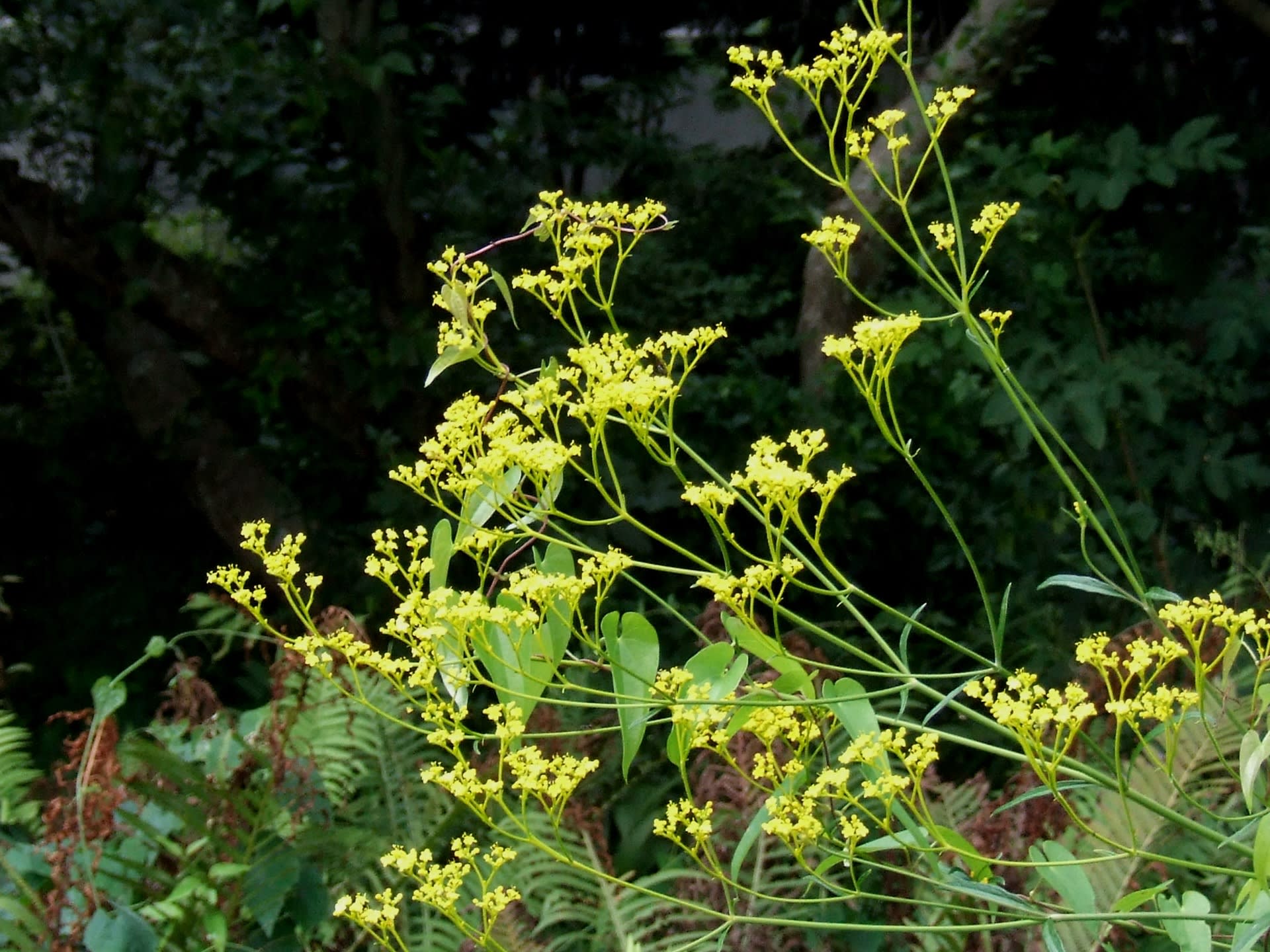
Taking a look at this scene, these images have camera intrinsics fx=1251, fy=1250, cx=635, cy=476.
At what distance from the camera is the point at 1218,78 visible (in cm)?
281

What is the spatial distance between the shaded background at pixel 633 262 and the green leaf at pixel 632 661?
1490 mm

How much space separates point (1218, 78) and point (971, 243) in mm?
776

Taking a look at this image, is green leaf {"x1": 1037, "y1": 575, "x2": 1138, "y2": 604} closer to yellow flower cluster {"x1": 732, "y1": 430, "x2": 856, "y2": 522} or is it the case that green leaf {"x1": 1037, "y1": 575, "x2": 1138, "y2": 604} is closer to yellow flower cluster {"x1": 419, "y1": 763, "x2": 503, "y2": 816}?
yellow flower cluster {"x1": 732, "y1": 430, "x2": 856, "y2": 522}

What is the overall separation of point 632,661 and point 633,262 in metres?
2.12

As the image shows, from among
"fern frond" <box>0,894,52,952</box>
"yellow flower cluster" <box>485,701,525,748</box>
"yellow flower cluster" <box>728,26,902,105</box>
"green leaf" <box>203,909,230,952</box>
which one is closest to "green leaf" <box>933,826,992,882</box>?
"yellow flower cluster" <box>485,701,525,748</box>

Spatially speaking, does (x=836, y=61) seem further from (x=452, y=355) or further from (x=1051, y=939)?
(x=1051, y=939)

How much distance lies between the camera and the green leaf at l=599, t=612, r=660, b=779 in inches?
27.0

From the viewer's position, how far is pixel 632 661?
0.69 meters

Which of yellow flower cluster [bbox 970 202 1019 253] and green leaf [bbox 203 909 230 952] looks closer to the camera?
yellow flower cluster [bbox 970 202 1019 253]

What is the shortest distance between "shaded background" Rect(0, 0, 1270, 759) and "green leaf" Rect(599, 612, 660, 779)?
1.49 metres

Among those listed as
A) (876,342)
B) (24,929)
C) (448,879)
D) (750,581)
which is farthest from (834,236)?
(24,929)

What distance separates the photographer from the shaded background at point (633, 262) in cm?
235

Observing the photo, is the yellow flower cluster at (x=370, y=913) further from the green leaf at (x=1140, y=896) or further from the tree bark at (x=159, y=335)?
the tree bark at (x=159, y=335)

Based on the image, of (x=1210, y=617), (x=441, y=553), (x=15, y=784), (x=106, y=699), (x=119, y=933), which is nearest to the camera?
(x=1210, y=617)
